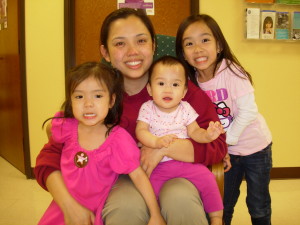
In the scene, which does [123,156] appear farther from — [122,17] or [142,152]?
[122,17]

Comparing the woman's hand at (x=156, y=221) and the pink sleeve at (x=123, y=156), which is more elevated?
the pink sleeve at (x=123, y=156)

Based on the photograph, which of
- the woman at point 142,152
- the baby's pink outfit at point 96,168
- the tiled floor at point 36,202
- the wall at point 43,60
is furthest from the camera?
the wall at point 43,60

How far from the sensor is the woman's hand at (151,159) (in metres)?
1.18

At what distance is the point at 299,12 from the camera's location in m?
2.75

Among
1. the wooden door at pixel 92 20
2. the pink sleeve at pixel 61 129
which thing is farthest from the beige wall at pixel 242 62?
the pink sleeve at pixel 61 129

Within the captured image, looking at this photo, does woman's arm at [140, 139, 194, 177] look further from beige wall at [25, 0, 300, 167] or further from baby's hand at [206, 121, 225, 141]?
beige wall at [25, 0, 300, 167]

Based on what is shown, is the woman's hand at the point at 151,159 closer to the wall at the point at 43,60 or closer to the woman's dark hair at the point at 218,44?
the woman's dark hair at the point at 218,44

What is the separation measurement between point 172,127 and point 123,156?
28cm

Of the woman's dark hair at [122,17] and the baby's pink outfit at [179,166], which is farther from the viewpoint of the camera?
the woman's dark hair at [122,17]

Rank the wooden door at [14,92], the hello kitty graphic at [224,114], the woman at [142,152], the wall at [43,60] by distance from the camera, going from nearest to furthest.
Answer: the woman at [142,152] → the hello kitty graphic at [224,114] → the wall at [43,60] → the wooden door at [14,92]

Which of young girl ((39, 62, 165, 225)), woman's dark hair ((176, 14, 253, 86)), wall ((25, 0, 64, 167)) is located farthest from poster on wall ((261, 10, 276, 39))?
young girl ((39, 62, 165, 225))

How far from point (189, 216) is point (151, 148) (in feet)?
1.09

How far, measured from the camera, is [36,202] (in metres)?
2.44

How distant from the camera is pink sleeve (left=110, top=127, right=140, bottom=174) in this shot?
111cm
